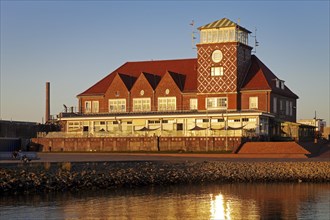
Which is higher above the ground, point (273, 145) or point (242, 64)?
point (242, 64)

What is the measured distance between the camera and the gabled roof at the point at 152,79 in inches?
3202

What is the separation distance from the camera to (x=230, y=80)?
74625 millimetres

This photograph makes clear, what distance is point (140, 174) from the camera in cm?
4219

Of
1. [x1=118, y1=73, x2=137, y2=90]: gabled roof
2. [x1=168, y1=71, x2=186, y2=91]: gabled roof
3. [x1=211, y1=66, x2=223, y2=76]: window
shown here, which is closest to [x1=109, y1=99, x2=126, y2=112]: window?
[x1=118, y1=73, x2=137, y2=90]: gabled roof

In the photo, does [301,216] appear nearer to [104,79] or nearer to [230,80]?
[230,80]

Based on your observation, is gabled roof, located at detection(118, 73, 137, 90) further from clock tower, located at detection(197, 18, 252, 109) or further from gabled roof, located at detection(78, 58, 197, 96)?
clock tower, located at detection(197, 18, 252, 109)

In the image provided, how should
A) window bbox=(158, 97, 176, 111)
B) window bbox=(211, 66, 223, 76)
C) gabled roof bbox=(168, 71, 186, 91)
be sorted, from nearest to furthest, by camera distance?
1. window bbox=(211, 66, 223, 76)
2. window bbox=(158, 97, 176, 111)
3. gabled roof bbox=(168, 71, 186, 91)

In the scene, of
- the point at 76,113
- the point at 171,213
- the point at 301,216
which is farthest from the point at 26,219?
the point at 76,113

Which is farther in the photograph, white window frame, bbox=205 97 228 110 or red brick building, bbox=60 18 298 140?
white window frame, bbox=205 97 228 110

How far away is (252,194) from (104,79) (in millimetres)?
54539

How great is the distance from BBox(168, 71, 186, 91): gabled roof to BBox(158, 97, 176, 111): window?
195 centimetres

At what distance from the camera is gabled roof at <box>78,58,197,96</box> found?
81.6 metres

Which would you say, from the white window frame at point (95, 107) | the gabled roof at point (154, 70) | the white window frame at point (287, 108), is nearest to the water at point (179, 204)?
the white window frame at point (287, 108)

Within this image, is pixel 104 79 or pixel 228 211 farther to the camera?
pixel 104 79
